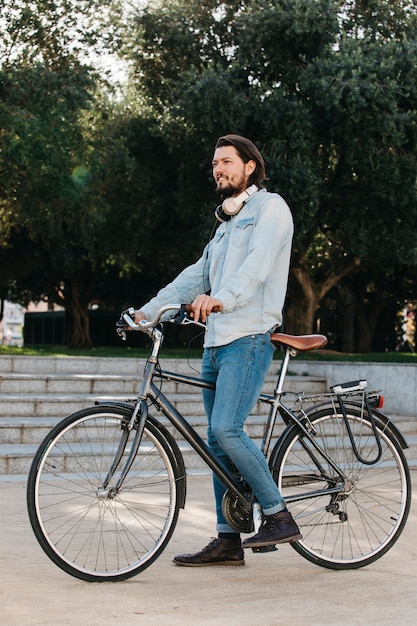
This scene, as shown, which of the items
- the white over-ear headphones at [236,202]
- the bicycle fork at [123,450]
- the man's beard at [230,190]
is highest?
the man's beard at [230,190]

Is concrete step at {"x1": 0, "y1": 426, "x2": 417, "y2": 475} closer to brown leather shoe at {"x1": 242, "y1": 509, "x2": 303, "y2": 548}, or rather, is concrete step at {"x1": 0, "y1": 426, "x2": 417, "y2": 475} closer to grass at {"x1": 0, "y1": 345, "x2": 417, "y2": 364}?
brown leather shoe at {"x1": 242, "y1": 509, "x2": 303, "y2": 548}

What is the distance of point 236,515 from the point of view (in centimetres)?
456

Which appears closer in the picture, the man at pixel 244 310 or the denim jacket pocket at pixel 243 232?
the man at pixel 244 310

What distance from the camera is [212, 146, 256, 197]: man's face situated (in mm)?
4582

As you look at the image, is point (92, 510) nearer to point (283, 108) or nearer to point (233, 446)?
point (233, 446)

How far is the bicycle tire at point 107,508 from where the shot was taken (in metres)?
4.24

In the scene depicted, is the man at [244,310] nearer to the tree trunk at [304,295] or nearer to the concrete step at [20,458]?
the concrete step at [20,458]

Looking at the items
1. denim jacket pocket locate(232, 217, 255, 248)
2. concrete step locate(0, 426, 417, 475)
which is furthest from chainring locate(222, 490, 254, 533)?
concrete step locate(0, 426, 417, 475)

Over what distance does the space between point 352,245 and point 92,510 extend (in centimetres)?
1872

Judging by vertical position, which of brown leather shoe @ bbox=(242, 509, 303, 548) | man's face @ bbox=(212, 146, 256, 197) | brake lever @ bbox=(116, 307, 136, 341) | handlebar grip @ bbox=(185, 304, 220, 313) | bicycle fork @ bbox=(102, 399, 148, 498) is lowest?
brown leather shoe @ bbox=(242, 509, 303, 548)

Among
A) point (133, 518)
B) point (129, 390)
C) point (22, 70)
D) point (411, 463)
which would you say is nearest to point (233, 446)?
point (133, 518)

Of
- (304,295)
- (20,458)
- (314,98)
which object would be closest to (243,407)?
(20,458)

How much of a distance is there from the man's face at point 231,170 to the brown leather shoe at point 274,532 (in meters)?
1.53

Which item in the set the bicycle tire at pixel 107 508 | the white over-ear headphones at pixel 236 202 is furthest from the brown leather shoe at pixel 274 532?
the white over-ear headphones at pixel 236 202
